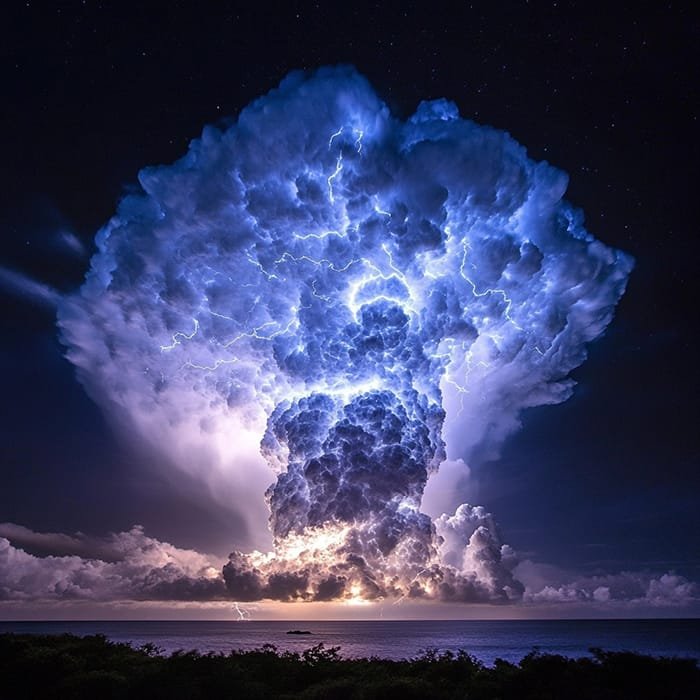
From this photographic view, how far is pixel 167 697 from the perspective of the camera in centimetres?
1784

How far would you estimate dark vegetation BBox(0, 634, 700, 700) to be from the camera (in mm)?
16859

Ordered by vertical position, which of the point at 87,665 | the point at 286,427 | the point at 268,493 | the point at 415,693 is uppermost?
the point at 286,427

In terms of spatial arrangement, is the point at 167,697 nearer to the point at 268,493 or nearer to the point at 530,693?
the point at 530,693

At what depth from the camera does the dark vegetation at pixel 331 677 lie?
55.3 ft

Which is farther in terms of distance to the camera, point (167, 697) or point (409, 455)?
point (409, 455)

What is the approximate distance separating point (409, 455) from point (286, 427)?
8916mm

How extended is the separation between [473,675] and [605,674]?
4.07 metres

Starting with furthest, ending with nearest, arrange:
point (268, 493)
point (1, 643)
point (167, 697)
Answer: point (268, 493) → point (1, 643) → point (167, 697)

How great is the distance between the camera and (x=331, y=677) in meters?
21.3

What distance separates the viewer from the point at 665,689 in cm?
1659

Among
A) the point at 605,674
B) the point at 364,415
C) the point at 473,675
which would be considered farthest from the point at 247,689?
the point at 364,415

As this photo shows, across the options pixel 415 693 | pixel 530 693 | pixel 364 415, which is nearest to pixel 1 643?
pixel 415 693

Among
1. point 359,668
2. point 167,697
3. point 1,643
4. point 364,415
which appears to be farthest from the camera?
point 364,415

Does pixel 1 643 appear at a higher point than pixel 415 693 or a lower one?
higher
